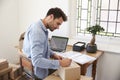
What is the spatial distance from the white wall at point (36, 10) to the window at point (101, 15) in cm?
26

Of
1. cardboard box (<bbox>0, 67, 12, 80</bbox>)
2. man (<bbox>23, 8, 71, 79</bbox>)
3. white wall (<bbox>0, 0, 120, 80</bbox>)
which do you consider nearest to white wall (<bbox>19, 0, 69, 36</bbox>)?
white wall (<bbox>0, 0, 120, 80</bbox>)

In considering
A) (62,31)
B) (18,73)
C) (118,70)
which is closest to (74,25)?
(62,31)

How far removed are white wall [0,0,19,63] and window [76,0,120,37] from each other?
1161 millimetres

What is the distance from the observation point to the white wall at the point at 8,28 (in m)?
→ 3.08

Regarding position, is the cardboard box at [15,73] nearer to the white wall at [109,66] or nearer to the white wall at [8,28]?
the white wall at [8,28]

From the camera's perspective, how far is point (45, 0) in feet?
9.96

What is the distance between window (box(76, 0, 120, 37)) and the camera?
2.75m

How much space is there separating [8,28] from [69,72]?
6.11ft

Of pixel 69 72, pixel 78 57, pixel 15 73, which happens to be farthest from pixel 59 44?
pixel 69 72

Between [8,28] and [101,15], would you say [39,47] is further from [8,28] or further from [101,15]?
[8,28]

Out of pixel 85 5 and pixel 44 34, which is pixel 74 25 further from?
pixel 44 34

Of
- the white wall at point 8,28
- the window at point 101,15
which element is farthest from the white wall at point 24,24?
the window at point 101,15

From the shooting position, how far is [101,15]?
9.35 feet

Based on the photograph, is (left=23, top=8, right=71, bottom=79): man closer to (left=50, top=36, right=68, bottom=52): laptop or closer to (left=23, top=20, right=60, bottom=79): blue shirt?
(left=23, top=20, right=60, bottom=79): blue shirt
